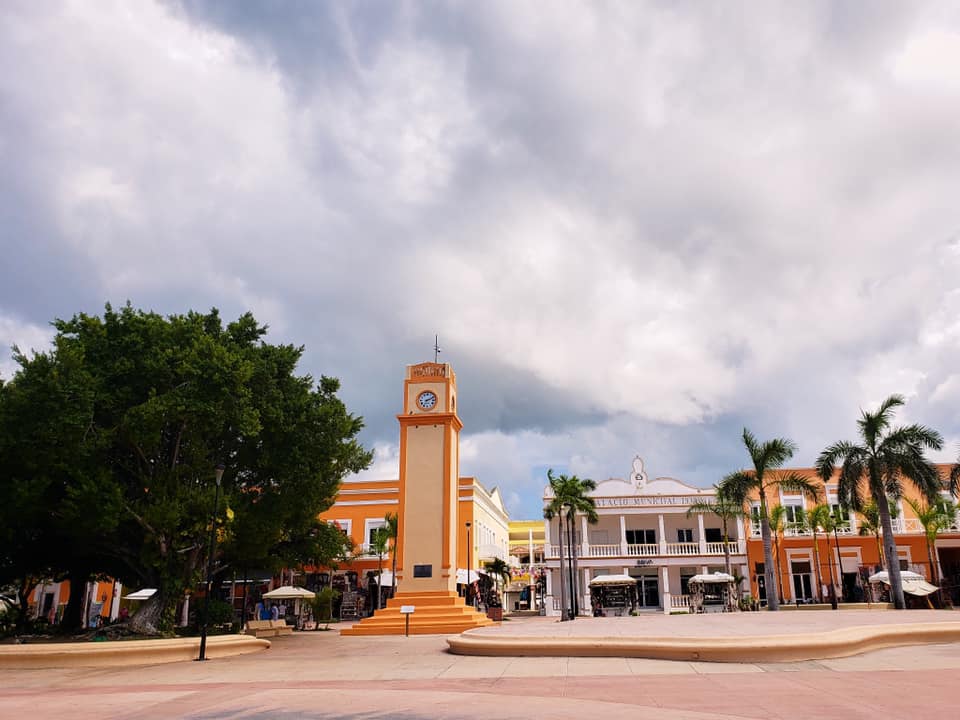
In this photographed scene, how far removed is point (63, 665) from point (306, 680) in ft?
26.3

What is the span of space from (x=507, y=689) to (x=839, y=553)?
36.7 metres

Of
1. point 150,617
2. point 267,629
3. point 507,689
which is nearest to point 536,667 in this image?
point 507,689

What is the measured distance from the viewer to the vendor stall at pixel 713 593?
1550 inches

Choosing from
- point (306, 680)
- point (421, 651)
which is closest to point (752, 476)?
point (421, 651)

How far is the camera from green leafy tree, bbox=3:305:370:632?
72.9ft

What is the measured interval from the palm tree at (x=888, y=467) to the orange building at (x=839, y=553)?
10253mm

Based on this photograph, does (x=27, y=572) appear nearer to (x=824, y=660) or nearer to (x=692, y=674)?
(x=692, y=674)

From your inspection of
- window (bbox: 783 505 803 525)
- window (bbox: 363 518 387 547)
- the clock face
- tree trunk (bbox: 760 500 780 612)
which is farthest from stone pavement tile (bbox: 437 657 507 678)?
window (bbox: 363 518 387 547)

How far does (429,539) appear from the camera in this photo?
1272 inches

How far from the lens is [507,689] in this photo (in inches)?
489

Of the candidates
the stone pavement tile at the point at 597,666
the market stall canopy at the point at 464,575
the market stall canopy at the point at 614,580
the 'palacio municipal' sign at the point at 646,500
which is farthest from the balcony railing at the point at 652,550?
the stone pavement tile at the point at 597,666

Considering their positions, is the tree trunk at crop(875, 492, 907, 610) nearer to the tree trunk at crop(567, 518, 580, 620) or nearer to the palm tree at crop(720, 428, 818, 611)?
the palm tree at crop(720, 428, 818, 611)

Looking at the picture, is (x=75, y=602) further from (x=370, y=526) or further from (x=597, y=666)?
(x=597, y=666)

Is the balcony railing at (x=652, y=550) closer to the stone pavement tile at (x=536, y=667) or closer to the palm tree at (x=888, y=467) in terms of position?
the palm tree at (x=888, y=467)
